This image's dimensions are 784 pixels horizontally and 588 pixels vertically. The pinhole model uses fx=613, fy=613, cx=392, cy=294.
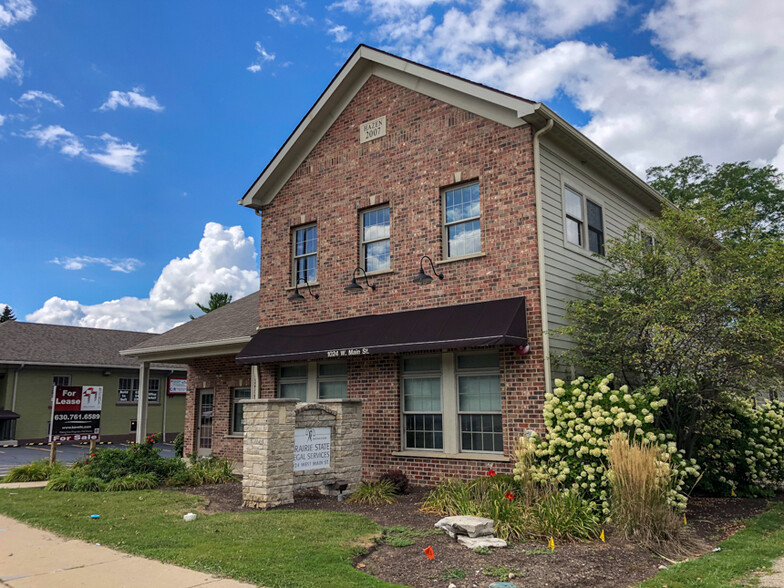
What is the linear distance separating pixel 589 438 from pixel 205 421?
42.3 ft

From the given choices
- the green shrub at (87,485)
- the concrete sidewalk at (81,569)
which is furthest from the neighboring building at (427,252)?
the concrete sidewalk at (81,569)

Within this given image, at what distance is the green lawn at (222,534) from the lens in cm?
616

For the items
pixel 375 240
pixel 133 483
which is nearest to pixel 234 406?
pixel 133 483

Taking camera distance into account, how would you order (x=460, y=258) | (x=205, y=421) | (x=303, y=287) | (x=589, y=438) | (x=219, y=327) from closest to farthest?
(x=589, y=438) → (x=460, y=258) → (x=303, y=287) → (x=219, y=327) → (x=205, y=421)

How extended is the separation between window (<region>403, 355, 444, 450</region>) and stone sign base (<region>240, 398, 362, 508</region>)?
42.3 inches

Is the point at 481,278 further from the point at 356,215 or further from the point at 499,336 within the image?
the point at 356,215

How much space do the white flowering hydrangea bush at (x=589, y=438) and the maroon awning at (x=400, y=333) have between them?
1414mm

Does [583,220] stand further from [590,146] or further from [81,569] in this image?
[81,569]

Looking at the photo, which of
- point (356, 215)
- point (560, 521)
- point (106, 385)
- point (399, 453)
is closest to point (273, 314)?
point (356, 215)

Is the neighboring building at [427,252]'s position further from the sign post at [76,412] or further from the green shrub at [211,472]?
the sign post at [76,412]

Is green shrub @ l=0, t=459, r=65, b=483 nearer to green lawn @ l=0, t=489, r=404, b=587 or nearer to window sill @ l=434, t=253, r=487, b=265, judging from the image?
green lawn @ l=0, t=489, r=404, b=587

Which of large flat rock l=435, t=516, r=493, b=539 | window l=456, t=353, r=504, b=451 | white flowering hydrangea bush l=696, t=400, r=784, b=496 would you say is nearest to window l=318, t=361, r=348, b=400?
window l=456, t=353, r=504, b=451

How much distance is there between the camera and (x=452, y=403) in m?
11.9

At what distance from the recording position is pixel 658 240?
11.2 metres
